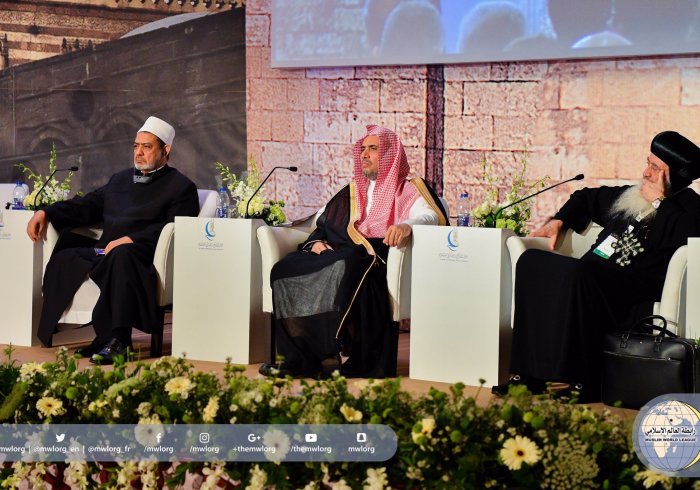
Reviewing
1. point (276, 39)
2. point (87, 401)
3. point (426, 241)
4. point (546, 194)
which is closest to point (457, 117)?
point (546, 194)

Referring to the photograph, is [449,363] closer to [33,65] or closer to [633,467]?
[633,467]

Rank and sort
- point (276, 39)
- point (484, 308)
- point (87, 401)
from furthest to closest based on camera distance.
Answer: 1. point (276, 39)
2. point (484, 308)
3. point (87, 401)

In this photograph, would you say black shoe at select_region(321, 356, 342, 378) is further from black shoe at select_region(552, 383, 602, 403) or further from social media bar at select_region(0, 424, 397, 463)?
social media bar at select_region(0, 424, 397, 463)

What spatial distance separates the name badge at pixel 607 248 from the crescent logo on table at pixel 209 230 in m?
1.76

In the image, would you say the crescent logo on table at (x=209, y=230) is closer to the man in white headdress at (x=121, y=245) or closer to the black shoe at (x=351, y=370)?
the man in white headdress at (x=121, y=245)

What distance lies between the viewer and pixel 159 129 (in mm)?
5656

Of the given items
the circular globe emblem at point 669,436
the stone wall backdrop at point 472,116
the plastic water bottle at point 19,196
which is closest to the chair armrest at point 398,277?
the stone wall backdrop at point 472,116

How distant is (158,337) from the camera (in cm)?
525

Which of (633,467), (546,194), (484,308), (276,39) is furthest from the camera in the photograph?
(276,39)

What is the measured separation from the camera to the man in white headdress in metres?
5.11

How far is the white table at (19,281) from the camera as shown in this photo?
5551 millimetres

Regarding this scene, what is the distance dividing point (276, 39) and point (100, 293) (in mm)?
2534

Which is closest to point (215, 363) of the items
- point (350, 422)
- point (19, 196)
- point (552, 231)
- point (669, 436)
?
point (19, 196)

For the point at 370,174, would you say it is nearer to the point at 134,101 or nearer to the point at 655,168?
the point at 655,168
